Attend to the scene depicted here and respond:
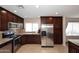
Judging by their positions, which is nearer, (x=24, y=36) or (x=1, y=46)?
(x=1, y=46)

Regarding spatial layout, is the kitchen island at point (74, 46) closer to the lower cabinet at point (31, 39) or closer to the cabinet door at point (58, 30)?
the cabinet door at point (58, 30)

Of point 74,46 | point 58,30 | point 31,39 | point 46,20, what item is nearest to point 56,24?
point 58,30

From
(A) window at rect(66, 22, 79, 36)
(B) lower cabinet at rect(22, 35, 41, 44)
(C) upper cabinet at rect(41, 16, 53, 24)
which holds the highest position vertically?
(C) upper cabinet at rect(41, 16, 53, 24)

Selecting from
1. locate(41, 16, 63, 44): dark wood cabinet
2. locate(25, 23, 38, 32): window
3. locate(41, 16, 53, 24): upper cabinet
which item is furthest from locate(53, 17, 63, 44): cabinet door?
locate(25, 23, 38, 32): window

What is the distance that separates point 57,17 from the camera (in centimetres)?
902

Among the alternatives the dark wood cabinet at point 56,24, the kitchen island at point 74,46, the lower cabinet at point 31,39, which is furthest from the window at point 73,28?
the kitchen island at point 74,46

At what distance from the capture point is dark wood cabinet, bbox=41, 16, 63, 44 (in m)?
8.95

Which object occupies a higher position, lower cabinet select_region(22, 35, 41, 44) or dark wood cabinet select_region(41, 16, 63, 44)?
dark wood cabinet select_region(41, 16, 63, 44)

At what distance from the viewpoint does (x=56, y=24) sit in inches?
357

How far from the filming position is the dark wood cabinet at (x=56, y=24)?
8953 mm

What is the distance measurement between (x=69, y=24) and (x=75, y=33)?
2.60ft

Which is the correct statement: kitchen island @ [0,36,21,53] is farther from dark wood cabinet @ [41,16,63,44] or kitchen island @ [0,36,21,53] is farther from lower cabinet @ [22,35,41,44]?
dark wood cabinet @ [41,16,63,44]
